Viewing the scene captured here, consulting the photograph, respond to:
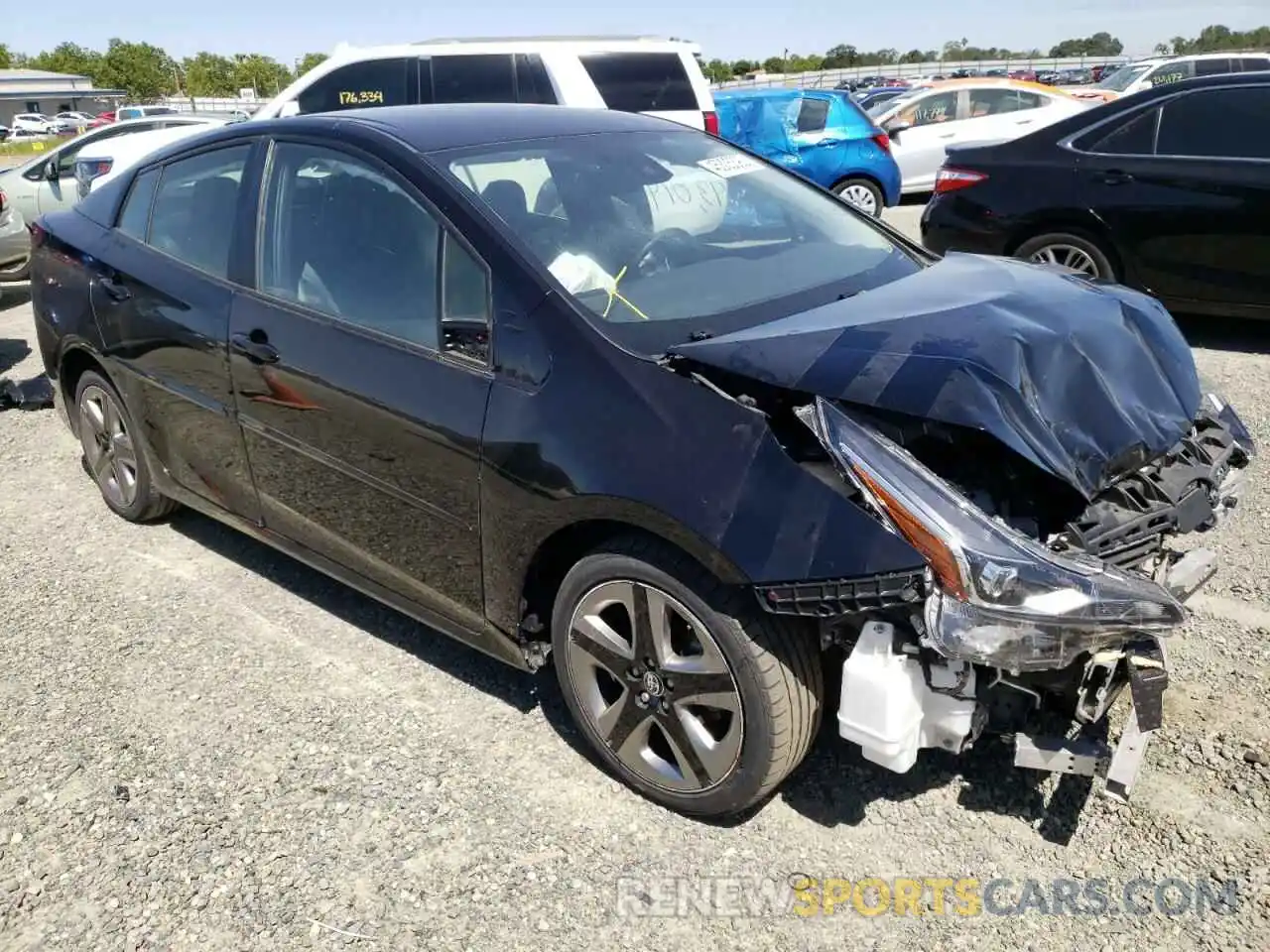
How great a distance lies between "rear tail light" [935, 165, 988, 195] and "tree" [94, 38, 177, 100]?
113822mm

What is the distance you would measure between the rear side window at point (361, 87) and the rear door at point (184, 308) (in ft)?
18.6

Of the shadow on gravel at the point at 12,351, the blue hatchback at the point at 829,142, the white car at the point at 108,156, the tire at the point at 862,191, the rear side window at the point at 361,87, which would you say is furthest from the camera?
the tire at the point at 862,191

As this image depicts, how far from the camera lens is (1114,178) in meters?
6.65

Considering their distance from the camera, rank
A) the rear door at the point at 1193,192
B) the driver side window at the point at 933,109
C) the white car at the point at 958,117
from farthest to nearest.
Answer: the driver side window at the point at 933,109 → the white car at the point at 958,117 → the rear door at the point at 1193,192

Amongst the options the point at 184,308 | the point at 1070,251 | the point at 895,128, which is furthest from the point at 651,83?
the point at 184,308

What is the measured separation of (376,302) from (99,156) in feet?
28.9

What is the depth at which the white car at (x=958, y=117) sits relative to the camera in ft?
47.6

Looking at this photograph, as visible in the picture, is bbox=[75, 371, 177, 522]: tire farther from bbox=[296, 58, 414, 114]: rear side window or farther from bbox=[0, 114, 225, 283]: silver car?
bbox=[0, 114, 225, 283]: silver car

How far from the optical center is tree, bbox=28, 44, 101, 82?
112906 mm

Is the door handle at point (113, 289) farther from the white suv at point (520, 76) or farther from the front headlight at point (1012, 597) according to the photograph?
the white suv at point (520, 76)

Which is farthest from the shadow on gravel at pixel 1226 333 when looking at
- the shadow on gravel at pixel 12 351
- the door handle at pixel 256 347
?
the shadow on gravel at pixel 12 351

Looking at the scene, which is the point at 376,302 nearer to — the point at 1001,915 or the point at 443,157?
the point at 443,157

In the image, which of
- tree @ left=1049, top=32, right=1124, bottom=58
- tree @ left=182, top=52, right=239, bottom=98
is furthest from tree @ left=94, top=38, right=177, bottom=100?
tree @ left=1049, top=32, right=1124, bottom=58

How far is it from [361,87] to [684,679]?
27.8 ft
